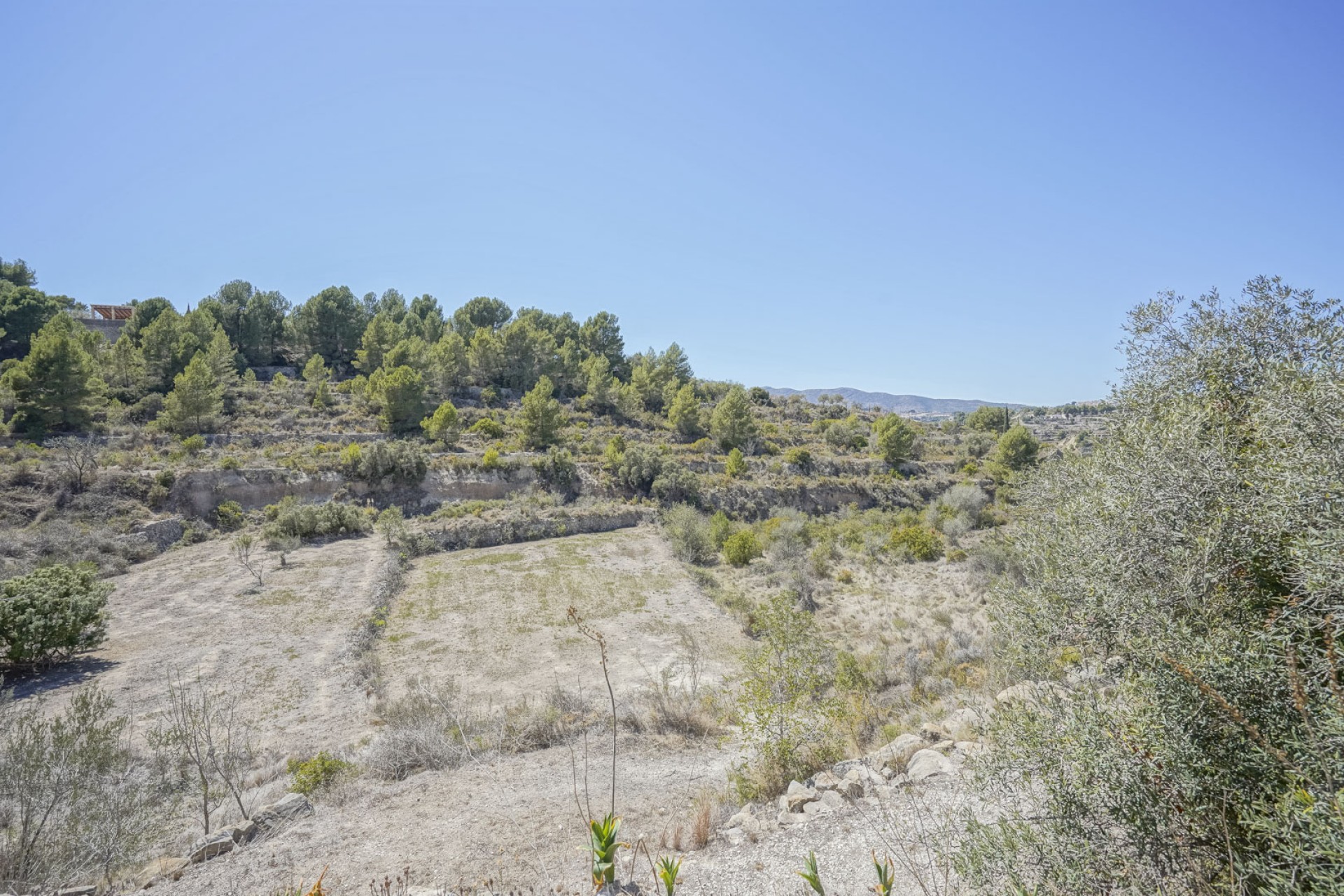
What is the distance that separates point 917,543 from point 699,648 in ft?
41.6

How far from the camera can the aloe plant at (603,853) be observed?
4.62 metres

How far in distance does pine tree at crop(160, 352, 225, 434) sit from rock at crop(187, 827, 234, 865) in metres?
34.9

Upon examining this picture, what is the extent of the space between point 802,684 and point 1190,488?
5.35 meters

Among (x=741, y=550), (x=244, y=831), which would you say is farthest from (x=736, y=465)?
(x=244, y=831)

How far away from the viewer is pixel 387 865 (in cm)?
561

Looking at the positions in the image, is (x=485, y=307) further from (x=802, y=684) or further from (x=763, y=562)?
(x=802, y=684)

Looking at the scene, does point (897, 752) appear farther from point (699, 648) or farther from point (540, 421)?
point (540, 421)

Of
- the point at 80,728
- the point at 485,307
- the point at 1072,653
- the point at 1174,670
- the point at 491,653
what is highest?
the point at 485,307

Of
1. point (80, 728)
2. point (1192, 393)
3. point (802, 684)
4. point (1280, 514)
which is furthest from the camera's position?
point (802, 684)

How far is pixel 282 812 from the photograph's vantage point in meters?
6.64

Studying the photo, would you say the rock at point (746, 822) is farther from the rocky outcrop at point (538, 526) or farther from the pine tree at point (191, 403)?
the pine tree at point (191, 403)

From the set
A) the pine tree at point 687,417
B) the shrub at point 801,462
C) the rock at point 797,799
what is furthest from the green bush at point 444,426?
the rock at point 797,799

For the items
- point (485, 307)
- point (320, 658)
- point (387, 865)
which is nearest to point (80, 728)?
point (387, 865)

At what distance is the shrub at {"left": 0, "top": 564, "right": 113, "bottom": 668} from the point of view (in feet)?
37.2
